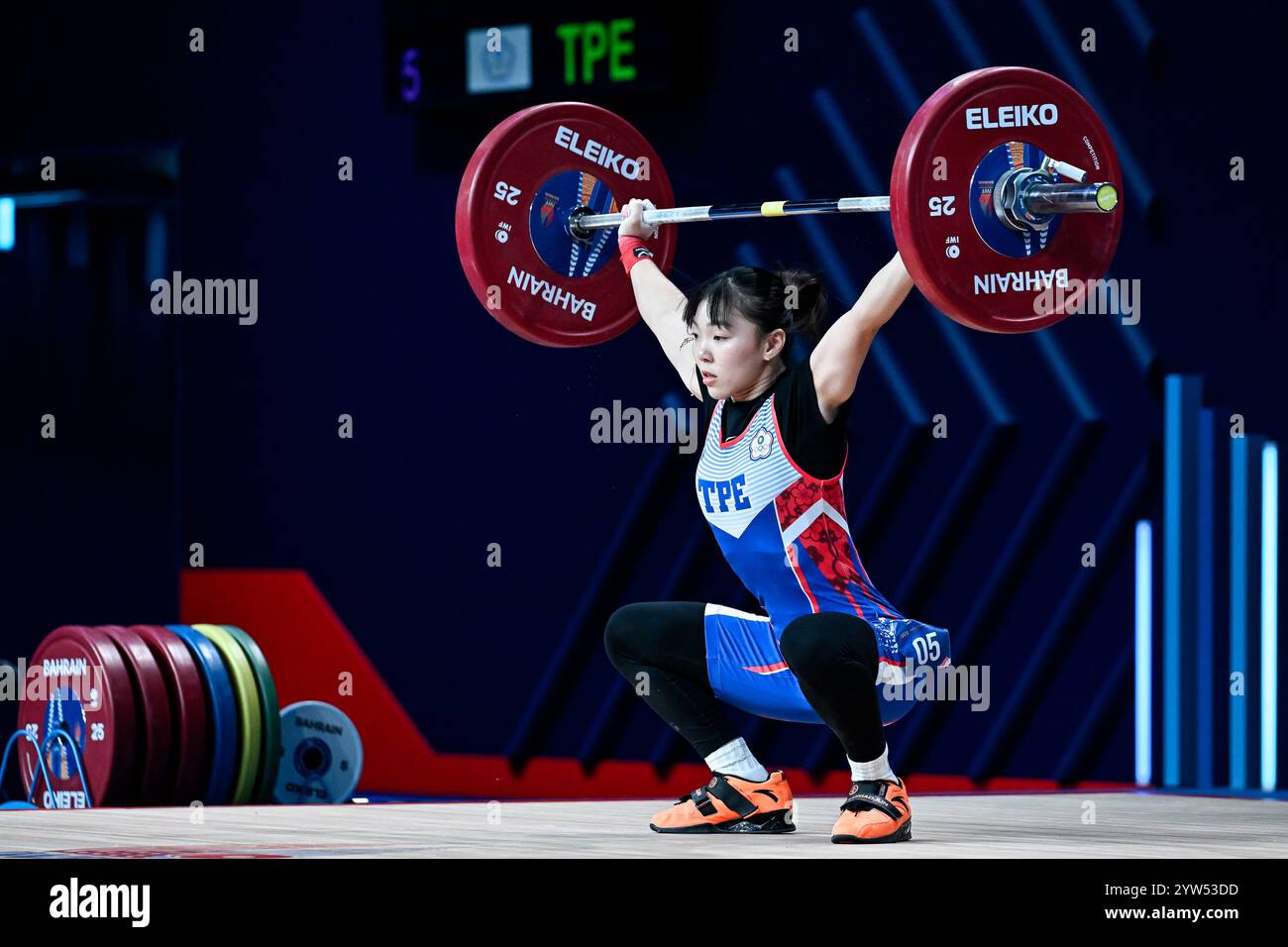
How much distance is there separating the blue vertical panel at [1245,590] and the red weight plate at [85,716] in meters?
2.95

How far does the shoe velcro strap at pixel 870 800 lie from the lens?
2.99m

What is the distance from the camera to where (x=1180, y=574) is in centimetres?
525

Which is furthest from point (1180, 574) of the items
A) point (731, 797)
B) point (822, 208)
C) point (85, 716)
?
point (85, 716)

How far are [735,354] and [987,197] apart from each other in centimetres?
48

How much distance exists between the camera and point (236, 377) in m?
7.10

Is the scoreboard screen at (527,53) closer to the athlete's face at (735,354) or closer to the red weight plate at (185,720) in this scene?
the red weight plate at (185,720)

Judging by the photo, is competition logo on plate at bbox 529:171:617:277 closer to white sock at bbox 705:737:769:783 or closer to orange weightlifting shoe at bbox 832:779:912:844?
white sock at bbox 705:737:769:783

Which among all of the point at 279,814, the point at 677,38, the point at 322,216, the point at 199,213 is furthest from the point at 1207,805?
the point at 199,213

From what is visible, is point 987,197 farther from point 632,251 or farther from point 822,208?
point 632,251

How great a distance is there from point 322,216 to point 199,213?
0.55 metres

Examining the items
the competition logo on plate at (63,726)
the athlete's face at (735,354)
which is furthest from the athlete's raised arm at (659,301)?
the competition logo on plate at (63,726)

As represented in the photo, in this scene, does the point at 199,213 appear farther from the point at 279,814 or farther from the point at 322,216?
the point at 279,814

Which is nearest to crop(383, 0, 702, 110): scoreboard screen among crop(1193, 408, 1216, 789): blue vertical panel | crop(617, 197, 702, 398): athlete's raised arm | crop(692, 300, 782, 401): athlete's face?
crop(1193, 408, 1216, 789): blue vertical panel

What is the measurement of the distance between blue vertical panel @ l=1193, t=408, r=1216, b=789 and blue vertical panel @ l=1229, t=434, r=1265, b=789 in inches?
2.4
